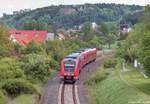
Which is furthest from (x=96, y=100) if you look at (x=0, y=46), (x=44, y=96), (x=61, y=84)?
(x=0, y=46)

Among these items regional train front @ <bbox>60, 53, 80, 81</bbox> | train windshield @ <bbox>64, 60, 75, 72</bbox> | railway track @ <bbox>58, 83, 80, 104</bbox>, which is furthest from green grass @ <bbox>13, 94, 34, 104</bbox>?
train windshield @ <bbox>64, 60, 75, 72</bbox>

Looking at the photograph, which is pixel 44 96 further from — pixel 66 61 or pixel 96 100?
pixel 66 61

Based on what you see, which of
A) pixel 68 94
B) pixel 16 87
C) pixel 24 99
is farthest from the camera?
pixel 68 94

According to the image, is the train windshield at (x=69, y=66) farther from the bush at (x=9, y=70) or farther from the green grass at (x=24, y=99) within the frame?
the green grass at (x=24, y=99)

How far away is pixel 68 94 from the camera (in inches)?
1750

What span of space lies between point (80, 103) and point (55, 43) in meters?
45.8

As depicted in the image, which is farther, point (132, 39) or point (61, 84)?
point (132, 39)

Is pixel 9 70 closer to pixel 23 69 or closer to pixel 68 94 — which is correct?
pixel 23 69

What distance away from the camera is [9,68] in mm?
48625

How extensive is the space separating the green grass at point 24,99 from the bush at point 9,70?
561 centimetres

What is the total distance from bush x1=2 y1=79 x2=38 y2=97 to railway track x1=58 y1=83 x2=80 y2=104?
285 centimetres

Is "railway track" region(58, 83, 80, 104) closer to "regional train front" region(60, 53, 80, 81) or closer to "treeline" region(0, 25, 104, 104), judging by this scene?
"regional train front" region(60, 53, 80, 81)

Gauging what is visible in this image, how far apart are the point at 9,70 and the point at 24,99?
9.60 metres

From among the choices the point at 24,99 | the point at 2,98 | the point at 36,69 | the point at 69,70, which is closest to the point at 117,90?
the point at 24,99
